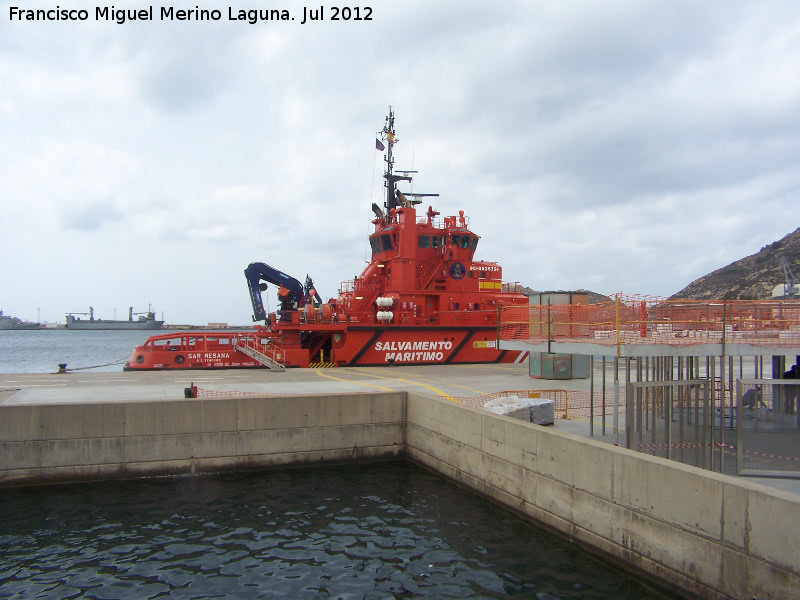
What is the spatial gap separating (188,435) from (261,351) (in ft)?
51.0

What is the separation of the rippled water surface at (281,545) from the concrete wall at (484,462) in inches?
21.0

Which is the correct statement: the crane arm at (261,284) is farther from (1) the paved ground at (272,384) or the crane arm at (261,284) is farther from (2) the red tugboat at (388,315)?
(1) the paved ground at (272,384)

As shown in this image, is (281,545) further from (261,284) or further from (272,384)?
(261,284)

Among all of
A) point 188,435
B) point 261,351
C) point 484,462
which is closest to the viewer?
point 484,462

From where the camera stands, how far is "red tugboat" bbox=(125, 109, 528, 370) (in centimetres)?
3008

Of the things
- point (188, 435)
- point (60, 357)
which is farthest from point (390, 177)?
point (60, 357)

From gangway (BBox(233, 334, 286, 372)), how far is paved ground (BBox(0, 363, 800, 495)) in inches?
30.8

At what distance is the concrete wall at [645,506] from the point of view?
7.16 meters

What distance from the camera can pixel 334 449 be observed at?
1580 centimetres

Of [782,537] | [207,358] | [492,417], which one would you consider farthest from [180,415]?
[207,358]

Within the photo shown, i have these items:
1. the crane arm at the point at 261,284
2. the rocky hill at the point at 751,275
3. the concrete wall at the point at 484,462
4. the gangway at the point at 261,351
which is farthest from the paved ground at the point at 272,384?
the rocky hill at the point at 751,275

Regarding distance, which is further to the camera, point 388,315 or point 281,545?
point 388,315

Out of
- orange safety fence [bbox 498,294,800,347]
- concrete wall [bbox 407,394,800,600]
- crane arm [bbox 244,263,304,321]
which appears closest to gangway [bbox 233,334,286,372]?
crane arm [bbox 244,263,304,321]

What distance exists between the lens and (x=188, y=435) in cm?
1470
